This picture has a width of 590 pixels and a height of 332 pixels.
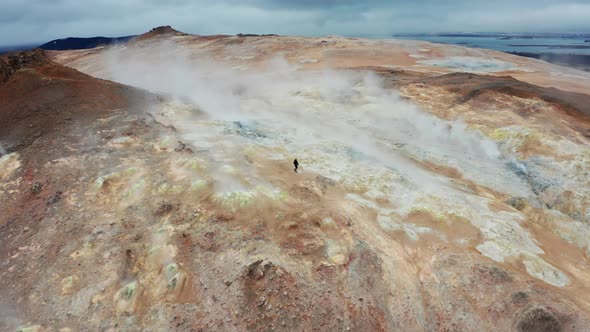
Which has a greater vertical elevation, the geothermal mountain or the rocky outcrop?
the rocky outcrop

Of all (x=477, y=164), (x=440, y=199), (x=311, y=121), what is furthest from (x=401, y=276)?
(x=311, y=121)

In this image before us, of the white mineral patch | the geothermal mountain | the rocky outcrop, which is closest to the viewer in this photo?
the geothermal mountain

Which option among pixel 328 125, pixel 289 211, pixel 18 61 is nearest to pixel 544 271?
pixel 289 211

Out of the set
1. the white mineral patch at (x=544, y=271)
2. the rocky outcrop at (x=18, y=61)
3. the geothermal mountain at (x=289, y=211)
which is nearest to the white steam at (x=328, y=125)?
the geothermal mountain at (x=289, y=211)

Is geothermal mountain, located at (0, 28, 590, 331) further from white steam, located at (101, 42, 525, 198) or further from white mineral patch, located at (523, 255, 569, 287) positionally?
white steam, located at (101, 42, 525, 198)

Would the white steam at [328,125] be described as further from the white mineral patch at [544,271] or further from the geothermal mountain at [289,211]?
the white mineral patch at [544,271]

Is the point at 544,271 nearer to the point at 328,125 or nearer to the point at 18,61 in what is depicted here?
the point at 328,125

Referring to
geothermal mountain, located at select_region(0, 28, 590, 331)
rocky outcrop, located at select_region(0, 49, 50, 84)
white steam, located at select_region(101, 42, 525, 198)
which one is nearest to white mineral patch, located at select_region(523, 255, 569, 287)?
geothermal mountain, located at select_region(0, 28, 590, 331)

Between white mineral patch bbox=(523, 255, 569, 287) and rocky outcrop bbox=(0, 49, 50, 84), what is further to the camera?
rocky outcrop bbox=(0, 49, 50, 84)

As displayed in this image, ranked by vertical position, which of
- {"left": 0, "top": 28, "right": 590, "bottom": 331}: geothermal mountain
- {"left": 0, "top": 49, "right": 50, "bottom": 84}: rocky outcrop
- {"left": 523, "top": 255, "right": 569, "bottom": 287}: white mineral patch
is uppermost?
{"left": 0, "top": 49, "right": 50, "bottom": 84}: rocky outcrop
